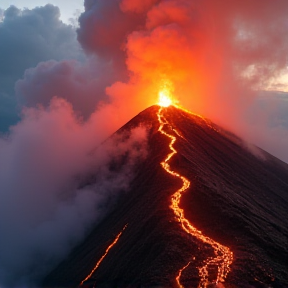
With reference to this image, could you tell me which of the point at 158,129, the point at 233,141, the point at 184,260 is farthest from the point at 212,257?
the point at 233,141

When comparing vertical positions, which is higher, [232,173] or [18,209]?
[232,173]

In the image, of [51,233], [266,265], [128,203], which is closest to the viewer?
[266,265]

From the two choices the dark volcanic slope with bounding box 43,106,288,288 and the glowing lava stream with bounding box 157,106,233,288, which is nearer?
the glowing lava stream with bounding box 157,106,233,288

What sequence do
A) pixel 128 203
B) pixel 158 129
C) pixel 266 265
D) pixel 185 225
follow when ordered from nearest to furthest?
pixel 266 265
pixel 185 225
pixel 128 203
pixel 158 129

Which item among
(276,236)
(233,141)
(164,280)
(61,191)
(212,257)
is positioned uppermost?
(233,141)

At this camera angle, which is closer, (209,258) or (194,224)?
(209,258)

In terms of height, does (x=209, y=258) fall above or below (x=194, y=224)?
below

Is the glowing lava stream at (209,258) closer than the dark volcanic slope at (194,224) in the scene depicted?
Yes

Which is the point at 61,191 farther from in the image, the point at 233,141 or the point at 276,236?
the point at 276,236
